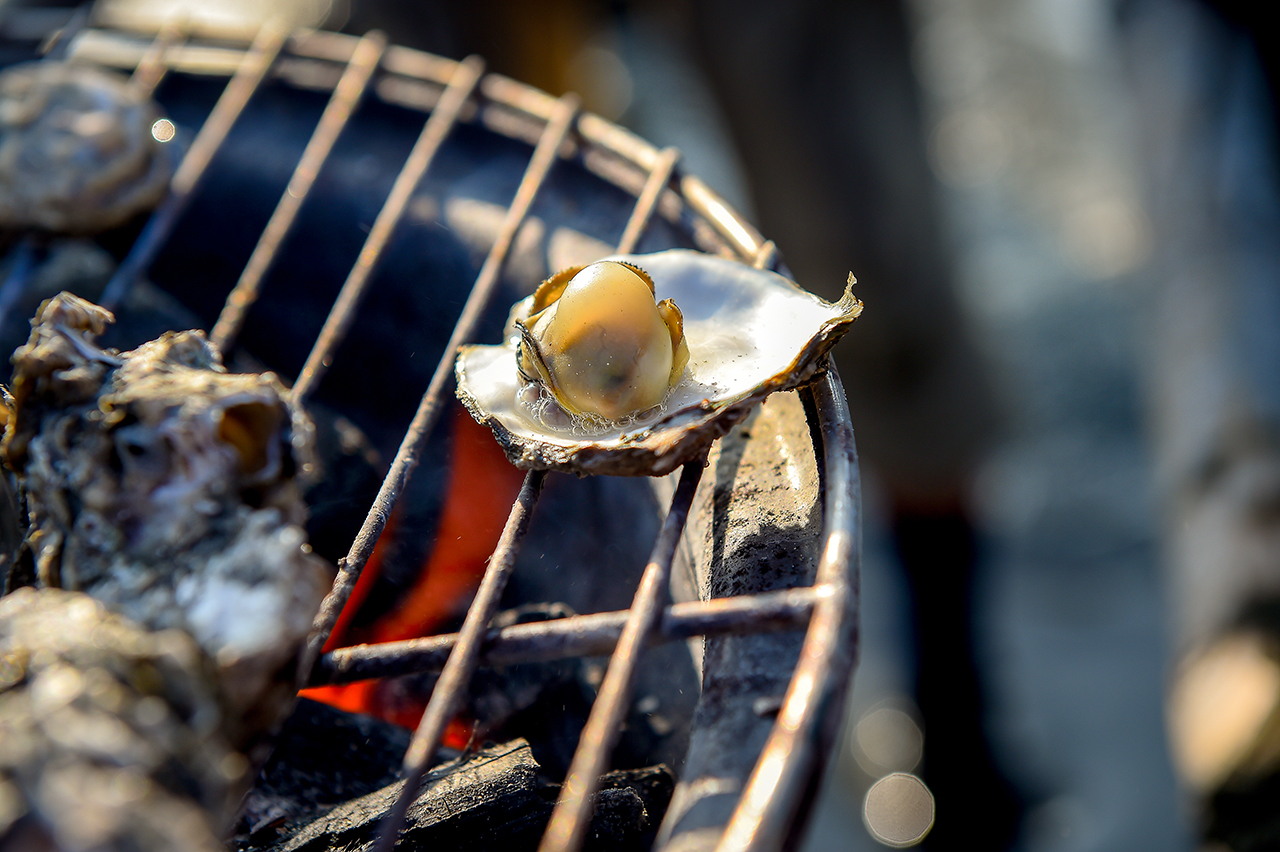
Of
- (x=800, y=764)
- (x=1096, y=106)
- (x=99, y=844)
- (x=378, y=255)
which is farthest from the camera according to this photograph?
(x=1096, y=106)

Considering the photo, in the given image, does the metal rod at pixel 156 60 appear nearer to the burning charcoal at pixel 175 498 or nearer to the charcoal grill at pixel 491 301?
the charcoal grill at pixel 491 301

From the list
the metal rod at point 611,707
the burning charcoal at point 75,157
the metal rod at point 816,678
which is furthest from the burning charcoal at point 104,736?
the burning charcoal at point 75,157

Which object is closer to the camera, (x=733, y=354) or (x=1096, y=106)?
(x=733, y=354)

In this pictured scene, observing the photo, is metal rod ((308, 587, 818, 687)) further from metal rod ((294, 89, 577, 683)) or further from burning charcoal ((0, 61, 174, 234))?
burning charcoal ((0, 61, 174, 234))

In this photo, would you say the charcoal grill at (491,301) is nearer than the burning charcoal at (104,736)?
No

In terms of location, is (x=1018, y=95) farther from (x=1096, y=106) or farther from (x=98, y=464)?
(x=98, y=464)

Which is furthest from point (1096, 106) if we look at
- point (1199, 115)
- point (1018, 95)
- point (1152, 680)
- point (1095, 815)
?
point (1095, 815)
